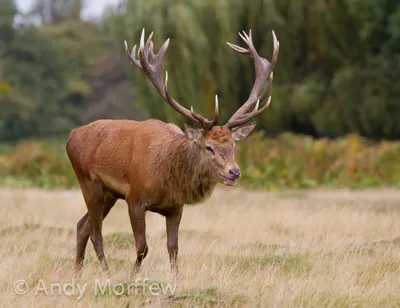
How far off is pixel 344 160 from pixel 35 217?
9074 mm

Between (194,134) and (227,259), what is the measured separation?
1401mm

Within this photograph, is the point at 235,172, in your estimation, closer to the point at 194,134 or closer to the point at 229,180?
the point at 229,180

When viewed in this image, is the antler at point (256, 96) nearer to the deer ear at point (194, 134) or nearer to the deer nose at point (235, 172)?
the deer ear at point (194, 134)

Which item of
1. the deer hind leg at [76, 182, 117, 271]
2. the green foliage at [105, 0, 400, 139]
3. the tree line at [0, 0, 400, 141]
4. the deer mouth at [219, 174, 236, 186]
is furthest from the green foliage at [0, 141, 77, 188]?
the deer mouth at [219, 174, 236, 186]

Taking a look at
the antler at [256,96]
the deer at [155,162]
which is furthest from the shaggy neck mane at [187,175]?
the antler at [256,96]

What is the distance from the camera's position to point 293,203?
575 inches

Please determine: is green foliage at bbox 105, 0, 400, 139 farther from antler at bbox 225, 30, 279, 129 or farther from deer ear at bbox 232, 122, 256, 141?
deer ear at bbox 232, 122, 256, 141

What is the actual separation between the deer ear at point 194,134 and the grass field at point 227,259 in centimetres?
110

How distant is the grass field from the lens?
6273 millimetres

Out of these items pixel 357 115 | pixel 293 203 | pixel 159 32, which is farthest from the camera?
pixel 159 32

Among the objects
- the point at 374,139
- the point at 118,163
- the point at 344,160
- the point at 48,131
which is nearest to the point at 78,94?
the point at 48,131

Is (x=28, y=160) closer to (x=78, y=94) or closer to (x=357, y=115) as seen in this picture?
(x=357, y=115)

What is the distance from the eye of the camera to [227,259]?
8039 mm

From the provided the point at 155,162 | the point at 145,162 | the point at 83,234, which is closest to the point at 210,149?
the point at 155,162
